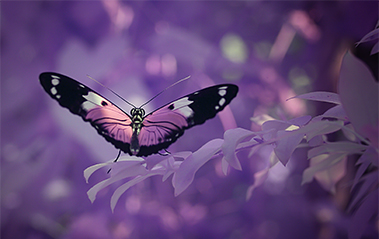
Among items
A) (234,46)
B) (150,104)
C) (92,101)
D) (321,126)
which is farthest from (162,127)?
(234,46)

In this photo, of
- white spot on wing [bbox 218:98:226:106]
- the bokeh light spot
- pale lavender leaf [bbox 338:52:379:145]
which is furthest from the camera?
the bokeh light spot

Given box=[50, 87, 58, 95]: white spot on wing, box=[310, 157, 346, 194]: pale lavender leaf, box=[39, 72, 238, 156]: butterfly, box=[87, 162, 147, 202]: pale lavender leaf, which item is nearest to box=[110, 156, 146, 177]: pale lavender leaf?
box=[87, 162, 147, 202]: pale lavender leaf

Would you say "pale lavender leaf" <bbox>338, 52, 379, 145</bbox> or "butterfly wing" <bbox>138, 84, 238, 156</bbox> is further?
"butterfly wing" <bbox>138, 84, 238, 156</bbox>

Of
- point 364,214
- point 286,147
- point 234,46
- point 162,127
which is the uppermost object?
point 234,46

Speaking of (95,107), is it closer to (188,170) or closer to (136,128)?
(136,128)

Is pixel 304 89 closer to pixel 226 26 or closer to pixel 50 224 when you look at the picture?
pixel 226 26

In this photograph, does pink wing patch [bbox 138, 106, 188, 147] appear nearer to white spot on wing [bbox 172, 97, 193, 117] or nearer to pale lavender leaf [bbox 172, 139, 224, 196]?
white spot on wing [bbox 172, 97, 193, 117]

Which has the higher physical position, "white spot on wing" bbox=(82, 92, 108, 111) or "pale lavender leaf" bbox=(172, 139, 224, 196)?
"white spot on wing" bbox=(82, 92, 108, 111)
